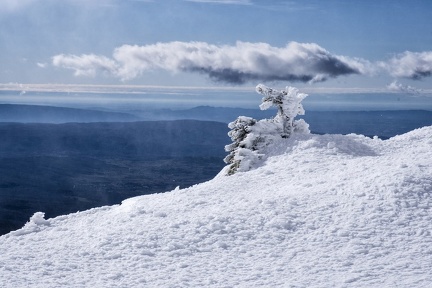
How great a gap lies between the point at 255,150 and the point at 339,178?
7.99m

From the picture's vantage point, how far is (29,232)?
741 inches

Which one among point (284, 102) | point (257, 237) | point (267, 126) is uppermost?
point (284, 102)

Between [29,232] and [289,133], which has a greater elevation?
[289,133]

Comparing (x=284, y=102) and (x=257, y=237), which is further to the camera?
(x=284, y=102)

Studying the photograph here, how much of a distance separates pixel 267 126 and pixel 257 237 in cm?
1322

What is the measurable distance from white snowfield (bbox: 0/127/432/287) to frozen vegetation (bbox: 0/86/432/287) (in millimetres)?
29

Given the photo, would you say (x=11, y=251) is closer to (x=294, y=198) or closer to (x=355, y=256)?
(x=294, y=198)

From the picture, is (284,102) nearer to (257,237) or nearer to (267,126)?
(267,126)

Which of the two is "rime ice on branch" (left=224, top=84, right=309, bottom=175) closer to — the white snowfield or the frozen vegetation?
the frozen vegetation

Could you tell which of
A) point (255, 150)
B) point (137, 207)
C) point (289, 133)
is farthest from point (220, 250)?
point (289, 133)

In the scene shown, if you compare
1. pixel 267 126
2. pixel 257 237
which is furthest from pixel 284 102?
pixel 257 237

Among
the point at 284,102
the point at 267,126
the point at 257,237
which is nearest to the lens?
the point at 257,237

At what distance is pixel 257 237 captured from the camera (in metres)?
14.5

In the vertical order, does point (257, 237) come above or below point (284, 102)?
below
